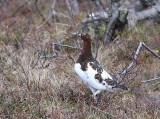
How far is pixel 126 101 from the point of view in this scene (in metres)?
3.89

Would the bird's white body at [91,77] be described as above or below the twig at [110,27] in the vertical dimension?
below

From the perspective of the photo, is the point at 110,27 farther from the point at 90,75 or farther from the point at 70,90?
the point at 90,75

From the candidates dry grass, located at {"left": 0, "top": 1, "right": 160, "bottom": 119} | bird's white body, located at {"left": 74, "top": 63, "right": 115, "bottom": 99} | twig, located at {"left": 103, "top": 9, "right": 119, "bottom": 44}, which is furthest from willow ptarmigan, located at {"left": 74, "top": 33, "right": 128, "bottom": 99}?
twig, located at {"left": 103, "top": 9, "right": 119, "bottom": 44}

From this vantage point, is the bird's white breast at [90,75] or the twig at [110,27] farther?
the twig at [110,27]

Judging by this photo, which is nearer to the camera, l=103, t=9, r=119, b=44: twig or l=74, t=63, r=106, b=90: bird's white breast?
l=74, t=63, r=106, b=90: bird's white breast

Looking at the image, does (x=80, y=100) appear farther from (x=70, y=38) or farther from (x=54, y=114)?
(x=70, y=38)

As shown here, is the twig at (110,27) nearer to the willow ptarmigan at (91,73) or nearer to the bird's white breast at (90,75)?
the willow ptarmigan at (91,73)

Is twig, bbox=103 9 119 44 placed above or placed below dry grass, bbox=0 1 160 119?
above

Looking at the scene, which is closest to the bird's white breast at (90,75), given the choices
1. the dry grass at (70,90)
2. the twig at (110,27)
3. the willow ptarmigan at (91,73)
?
the willow ptarmigan at (91,73)

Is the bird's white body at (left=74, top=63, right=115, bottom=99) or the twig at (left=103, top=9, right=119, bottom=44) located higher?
the twig at (left=103, top=9, right=119, bottom=44)

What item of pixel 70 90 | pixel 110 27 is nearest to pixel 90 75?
pixel 70 90

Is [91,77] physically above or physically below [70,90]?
above

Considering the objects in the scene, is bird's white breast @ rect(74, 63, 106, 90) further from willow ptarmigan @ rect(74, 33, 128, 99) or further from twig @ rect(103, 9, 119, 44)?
twig @ rect(103, 9, 119, 44)

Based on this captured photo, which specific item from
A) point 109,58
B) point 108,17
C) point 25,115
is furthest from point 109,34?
point 25,115
